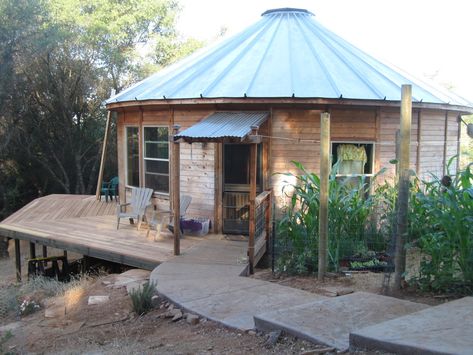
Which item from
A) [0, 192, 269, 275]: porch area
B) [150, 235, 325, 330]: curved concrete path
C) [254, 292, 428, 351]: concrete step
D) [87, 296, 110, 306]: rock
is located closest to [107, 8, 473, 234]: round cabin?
[0, 192, 269, 275]: porch area

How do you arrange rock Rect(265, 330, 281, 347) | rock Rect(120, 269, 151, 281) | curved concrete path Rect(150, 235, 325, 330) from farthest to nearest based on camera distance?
rock Rect(120, 269, 151, 281), curved concrete path Rect(150, 235, 325, 330), rock Rect(265, 330, 281, 347)

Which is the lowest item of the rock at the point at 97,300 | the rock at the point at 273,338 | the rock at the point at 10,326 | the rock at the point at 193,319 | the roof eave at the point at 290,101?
the rock at the point at 10,326

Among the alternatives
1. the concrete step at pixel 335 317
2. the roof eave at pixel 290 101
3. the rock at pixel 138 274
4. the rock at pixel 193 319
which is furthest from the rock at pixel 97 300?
the roof eave at pixel 290 101

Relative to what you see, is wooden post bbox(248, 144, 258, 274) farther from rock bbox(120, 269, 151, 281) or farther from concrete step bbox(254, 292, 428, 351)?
concrete step bbox(254, 292, 428, 351)

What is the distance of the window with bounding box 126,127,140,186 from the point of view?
10766 millimetres

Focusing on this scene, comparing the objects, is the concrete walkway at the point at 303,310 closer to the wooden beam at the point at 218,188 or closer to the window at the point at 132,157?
the wooden beam at the point at 218,188

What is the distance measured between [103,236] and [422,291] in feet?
20.0

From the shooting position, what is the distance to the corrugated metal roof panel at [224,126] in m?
7.14

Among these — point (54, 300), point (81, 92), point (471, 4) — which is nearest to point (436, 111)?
point (54, 300)

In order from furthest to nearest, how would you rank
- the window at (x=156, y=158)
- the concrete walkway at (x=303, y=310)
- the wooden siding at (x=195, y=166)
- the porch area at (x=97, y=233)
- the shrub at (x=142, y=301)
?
1. the window at (x=156, y=158)
2. the wooden siding at (x=195, y=166)
3. the porch area at (x=97, y=233)
4. the shrub at (x=142, y=301)
5. the concrete walkway at (x=303, y=310)

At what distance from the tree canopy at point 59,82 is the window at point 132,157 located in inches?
316

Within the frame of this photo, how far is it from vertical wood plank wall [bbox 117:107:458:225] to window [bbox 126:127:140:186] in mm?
856

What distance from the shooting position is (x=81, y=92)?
19.1 meters

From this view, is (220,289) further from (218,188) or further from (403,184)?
(218,188)
